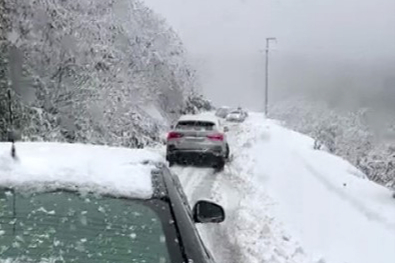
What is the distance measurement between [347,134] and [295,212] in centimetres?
4884

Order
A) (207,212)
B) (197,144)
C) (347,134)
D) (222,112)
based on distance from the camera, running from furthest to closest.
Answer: (222,112) < (347,134) < (197,144) < (207,212)

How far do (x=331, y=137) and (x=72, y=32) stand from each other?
27.7 metres

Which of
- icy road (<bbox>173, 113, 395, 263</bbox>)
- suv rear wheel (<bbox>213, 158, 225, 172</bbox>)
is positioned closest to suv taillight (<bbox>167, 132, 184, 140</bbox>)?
icy road (<bbox>173, 113, 395, 263</bbox>)

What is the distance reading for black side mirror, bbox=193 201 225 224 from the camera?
402cm

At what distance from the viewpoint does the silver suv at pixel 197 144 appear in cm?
1791

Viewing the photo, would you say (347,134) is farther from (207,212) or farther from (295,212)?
(207,212)

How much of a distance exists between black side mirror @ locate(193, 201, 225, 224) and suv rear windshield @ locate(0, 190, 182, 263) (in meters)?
0.85

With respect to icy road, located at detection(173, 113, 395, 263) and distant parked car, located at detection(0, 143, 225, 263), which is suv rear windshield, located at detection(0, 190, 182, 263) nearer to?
distant parked car, located at detection(0, 143, 225, 263)

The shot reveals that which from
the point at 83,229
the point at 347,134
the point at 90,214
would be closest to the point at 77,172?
the point at 90,214

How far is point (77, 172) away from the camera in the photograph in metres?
3.44

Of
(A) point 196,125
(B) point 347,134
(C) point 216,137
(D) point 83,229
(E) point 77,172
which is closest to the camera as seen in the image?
(D) point 83,229

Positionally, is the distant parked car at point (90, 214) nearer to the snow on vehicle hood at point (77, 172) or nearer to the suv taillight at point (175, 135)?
the snow on vehicle hood at point (77, 172)

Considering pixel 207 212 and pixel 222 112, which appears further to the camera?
pixel 222 112

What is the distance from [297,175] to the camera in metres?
17.2
